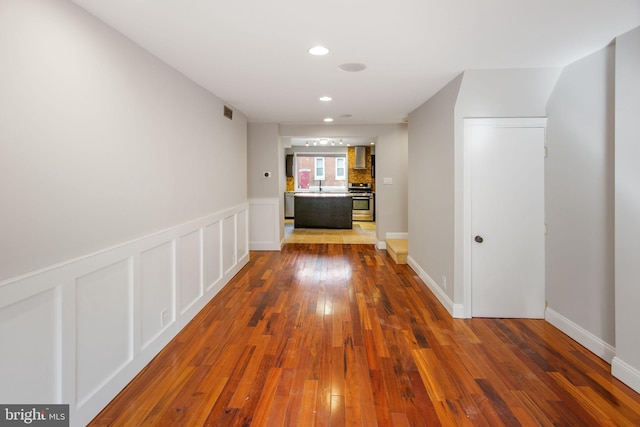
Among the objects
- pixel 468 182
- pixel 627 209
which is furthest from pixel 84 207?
pixel 627 209

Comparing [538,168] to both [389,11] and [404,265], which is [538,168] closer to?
[389,11]

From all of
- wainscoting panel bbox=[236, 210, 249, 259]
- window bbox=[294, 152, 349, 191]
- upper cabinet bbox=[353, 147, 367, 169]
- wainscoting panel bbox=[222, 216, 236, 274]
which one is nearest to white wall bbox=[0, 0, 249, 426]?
wainscoting panel bbox=[222, 216, 236, 274]

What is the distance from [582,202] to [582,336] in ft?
3.65

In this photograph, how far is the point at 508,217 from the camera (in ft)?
11.4

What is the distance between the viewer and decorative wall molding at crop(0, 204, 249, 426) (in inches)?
62.7

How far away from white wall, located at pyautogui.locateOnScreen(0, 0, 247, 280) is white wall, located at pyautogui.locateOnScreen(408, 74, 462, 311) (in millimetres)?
2678

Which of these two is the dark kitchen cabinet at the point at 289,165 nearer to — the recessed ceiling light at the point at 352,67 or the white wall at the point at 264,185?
the white wall at the point at 264,185

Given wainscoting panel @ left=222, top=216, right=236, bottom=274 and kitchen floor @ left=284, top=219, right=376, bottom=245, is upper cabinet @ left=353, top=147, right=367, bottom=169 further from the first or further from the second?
wainscoting panel @ left=222, top=216, right=236, bottom=274

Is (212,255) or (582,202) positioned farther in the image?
(212,255)

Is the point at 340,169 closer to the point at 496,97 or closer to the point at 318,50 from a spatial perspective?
the point at 496,97

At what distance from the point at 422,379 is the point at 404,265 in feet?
11.1

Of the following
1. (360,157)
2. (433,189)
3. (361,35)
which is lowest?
(433,189)

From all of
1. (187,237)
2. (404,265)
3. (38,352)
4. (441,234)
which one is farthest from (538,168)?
(38,352)

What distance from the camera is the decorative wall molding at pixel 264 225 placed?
6879 millimetres
